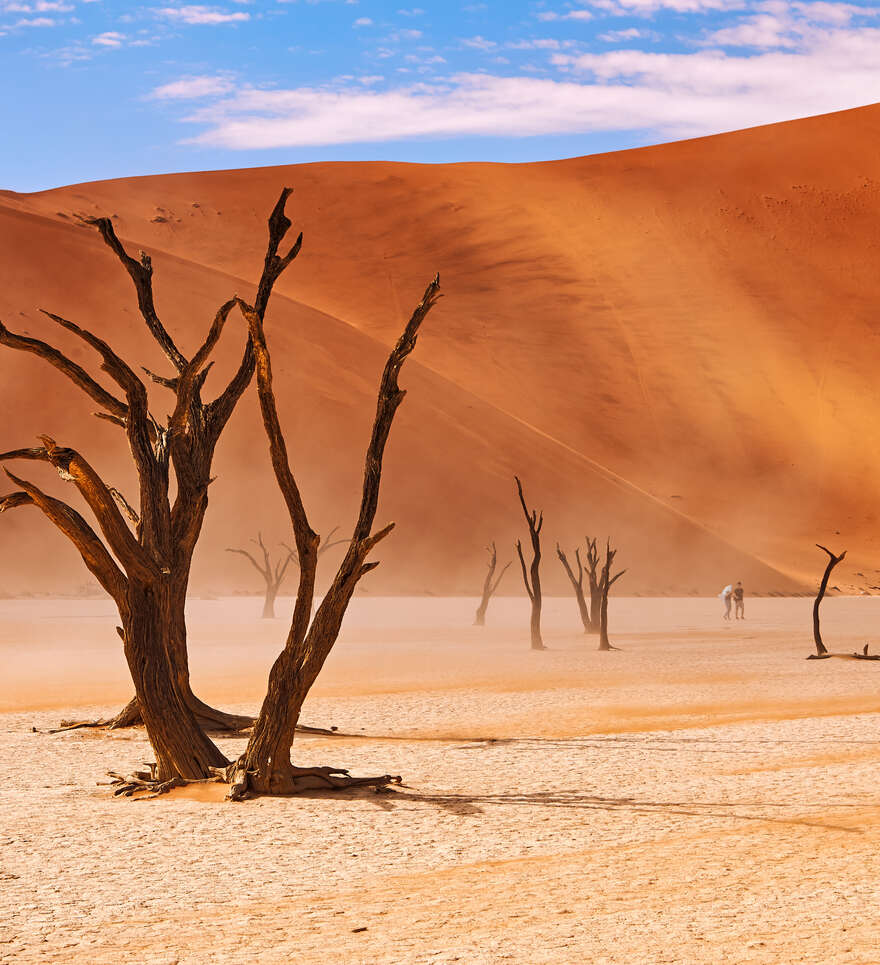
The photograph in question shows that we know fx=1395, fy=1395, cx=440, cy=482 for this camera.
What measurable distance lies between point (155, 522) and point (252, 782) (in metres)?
2.85

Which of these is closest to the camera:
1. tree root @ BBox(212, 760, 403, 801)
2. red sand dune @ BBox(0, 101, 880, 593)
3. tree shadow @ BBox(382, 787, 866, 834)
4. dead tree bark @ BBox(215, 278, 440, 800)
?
tree shadow @ BBox(382, 787, 866, 834)

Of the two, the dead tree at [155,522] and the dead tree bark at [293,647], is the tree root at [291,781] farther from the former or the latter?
the dead tree at [155,522]

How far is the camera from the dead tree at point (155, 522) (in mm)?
10438

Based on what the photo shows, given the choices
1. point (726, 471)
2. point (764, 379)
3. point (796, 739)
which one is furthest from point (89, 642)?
point (764, 379)

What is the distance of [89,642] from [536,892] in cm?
2476

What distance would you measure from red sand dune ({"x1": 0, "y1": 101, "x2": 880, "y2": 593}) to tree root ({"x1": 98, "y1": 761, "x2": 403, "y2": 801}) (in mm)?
45104

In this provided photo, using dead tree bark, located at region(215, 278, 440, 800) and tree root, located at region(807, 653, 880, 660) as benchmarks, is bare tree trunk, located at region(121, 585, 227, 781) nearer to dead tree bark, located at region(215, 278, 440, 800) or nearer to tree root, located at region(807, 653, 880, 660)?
Result: dead tree bark, located at region(215, 278, 440, 800)

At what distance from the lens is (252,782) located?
33.9 ft

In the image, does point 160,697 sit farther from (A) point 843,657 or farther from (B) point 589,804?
(A) point 843,657

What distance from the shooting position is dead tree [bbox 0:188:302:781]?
10438mm

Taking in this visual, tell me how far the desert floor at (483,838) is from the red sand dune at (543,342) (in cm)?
4053

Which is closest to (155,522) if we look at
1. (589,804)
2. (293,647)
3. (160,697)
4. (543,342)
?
(160,697)

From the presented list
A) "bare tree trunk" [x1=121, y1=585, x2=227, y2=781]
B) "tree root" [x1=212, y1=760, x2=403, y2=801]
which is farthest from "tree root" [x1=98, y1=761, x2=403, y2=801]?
"bare tree trunk" [x1=121, y1=585, x2=227, y2=781]

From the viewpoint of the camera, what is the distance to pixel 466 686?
20.0m
